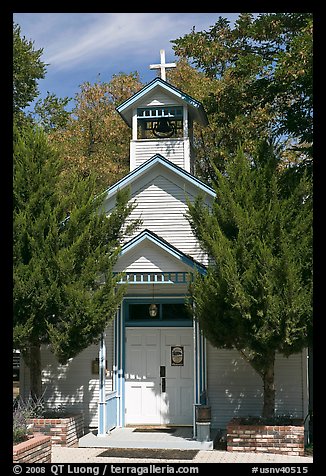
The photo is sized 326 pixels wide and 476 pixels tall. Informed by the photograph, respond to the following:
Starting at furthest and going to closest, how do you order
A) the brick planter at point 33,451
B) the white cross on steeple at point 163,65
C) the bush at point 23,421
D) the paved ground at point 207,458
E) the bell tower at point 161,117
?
the white cross on steeple at point 163,65 < the bell tower at point 161,117 < the paved ground at point 207,458 < the bush at point 23,421 < the brick planter at point 33,451

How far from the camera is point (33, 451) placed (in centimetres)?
1069

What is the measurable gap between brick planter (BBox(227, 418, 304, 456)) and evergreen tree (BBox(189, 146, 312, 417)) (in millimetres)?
861

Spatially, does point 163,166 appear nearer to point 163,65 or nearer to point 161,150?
point 161,150

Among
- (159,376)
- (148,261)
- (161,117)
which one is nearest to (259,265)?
(148,261)

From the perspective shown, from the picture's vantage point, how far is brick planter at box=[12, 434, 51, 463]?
10148 mm

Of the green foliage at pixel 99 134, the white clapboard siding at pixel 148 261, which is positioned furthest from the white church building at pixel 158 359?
the green foliage at pixel 99 134

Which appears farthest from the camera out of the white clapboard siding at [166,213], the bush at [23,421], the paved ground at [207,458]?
the white clapboard siding at [166,213]

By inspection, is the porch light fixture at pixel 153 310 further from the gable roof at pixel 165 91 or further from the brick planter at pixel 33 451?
the gable roof at pixel 165 91

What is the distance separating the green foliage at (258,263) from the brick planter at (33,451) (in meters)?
3.93

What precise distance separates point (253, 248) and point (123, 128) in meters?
19.6

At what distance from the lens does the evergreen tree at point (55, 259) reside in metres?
13.1

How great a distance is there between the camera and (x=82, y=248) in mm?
13586
